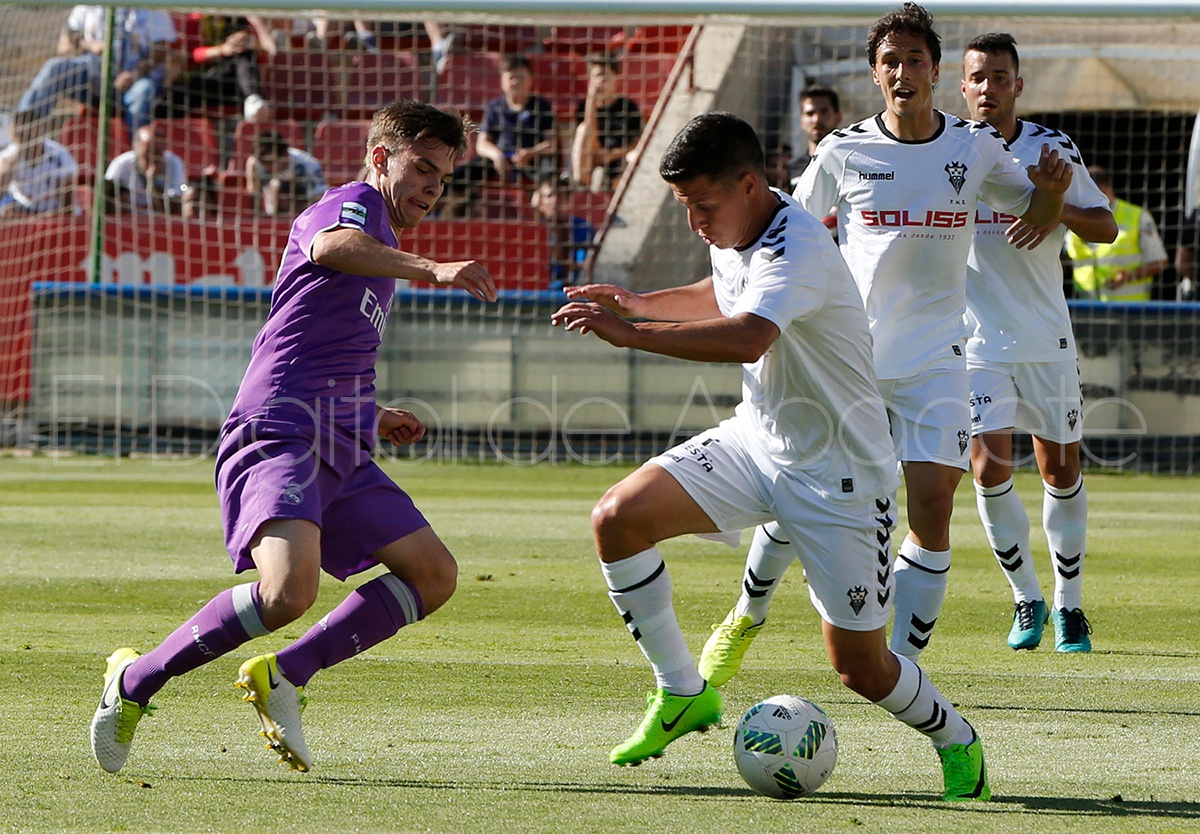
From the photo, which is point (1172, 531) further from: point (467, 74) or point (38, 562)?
point (467, 74)

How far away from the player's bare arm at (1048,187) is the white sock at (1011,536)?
135 centimetres

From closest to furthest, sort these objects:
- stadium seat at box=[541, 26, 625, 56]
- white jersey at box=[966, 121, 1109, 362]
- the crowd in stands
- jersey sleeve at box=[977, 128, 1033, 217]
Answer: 1. jersey sleeve at box=[977, 128, 1033, 217]
2. white jersey at box=[966, 121, 1109, 362]
3. the crowd in stands
4. stadium seat at box=[541, 26, 625, 56]

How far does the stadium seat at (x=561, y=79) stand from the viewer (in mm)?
18047

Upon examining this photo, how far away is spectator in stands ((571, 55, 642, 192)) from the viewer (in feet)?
56.1

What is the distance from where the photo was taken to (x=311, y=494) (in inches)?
168

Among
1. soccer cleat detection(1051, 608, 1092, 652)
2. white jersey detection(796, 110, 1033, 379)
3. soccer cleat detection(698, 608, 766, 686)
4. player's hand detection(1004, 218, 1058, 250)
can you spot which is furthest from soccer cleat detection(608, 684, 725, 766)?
soccer cleat detection(1051, 608, 1092, 652)

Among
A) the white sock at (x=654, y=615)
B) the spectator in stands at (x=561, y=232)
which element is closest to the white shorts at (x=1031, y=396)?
the white sock at (x=654, y=615)

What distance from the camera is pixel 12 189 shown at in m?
17.3

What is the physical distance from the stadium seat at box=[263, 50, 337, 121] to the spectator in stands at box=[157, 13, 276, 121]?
186 millimetres

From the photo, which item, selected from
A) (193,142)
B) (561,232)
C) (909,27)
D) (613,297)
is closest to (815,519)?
(613,297)

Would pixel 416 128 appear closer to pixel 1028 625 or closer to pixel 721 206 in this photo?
pixel 721 206

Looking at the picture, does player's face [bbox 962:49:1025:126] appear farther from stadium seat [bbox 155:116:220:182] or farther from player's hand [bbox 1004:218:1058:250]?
stadium seat [bbox 155:116:220:182]

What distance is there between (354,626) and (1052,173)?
2923mm

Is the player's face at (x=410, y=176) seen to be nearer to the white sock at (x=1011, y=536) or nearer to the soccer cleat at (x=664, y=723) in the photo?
the soccer cleat at (x=664, y=723)
